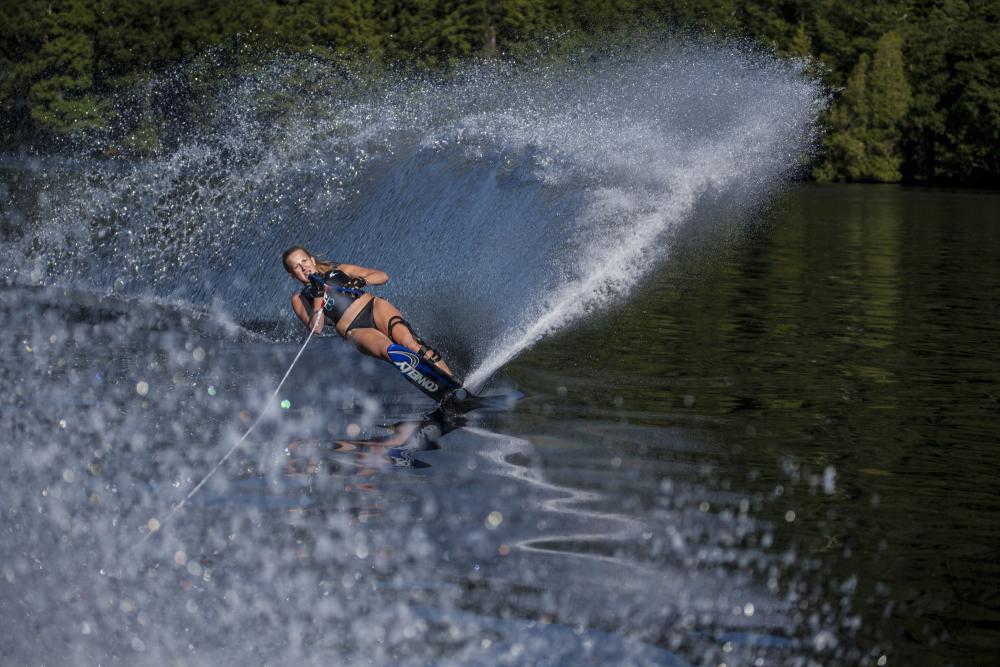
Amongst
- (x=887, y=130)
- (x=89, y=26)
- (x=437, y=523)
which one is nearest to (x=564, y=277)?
(x=437, y=523)

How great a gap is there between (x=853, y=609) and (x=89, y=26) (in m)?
66.8

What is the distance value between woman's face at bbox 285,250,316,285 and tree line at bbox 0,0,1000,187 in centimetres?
5087

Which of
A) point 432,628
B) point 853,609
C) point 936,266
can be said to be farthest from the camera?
point 936,266

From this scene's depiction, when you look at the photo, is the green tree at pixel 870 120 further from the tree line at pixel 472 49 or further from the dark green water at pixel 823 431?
the dark green water at pixel 823 431

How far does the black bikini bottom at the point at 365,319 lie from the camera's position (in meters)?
10.9

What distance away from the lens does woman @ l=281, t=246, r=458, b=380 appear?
10703 mm

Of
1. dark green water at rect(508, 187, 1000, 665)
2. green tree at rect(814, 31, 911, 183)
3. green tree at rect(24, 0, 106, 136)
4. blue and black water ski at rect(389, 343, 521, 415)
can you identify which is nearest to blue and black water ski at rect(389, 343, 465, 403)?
blue and black water ski at rect(389, 343, 521, 415)

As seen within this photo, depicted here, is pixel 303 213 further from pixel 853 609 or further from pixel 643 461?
pixel 853 609

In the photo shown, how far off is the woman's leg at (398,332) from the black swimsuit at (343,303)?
6 centimetres

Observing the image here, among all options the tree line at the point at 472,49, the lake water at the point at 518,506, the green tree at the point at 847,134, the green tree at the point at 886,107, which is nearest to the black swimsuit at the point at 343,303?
the lake water at the point at 518,506

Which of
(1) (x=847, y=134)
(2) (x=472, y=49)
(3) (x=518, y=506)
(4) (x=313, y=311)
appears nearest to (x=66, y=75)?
(2) (x=472, y=49)

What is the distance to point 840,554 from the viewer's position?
6656 mm

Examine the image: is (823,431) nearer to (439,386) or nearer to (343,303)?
(439,386)

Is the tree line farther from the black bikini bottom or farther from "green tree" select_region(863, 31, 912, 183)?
the black bikini bottom
